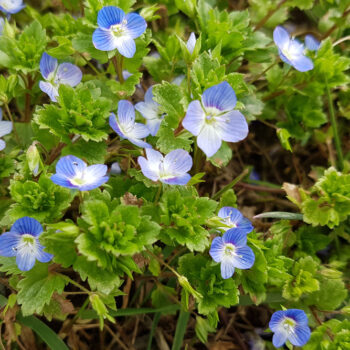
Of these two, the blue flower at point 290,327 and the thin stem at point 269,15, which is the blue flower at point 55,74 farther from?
the blue flower at point 290,327

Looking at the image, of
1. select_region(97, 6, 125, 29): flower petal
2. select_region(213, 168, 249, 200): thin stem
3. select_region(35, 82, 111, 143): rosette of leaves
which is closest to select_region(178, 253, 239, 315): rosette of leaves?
select_region(213, 168, 249, 200): thin stem

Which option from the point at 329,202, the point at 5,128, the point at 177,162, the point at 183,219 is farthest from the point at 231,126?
the point at 5,128

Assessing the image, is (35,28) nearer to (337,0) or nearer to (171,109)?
(171,109)

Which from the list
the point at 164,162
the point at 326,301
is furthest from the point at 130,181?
the point at 326,301

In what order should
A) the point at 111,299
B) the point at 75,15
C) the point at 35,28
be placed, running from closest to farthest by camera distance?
1. the point at 111,299
2. the point at 35,28
3. the point at 75,15

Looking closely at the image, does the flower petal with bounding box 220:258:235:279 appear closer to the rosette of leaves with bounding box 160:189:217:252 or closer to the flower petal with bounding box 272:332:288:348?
the rosette of leaves with bounding box 160:189:217:252

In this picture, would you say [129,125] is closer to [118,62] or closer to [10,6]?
[118,62]
